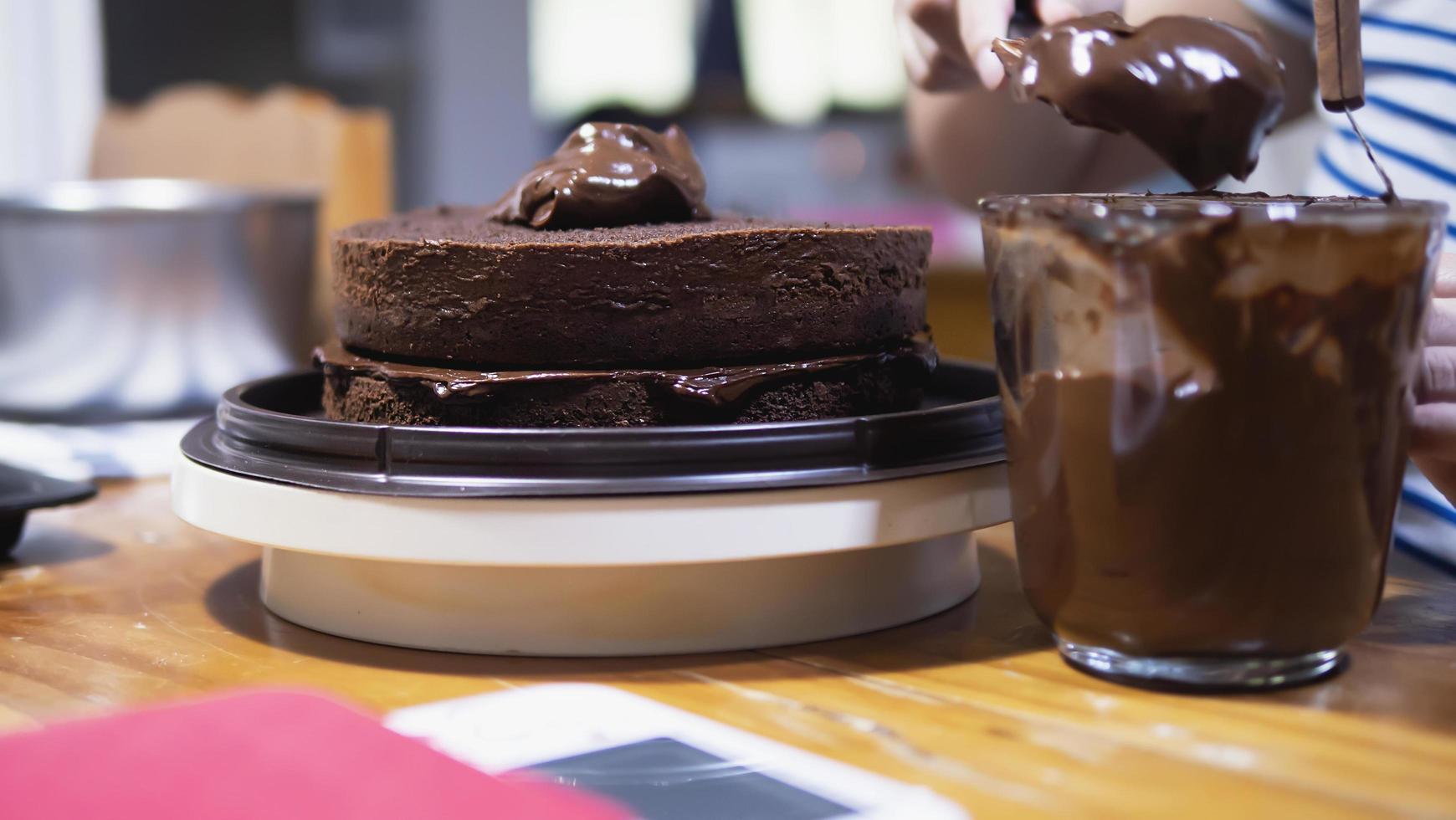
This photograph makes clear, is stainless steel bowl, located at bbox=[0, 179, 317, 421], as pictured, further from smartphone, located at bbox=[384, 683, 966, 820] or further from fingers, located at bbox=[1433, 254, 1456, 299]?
fingers, located at bbox=[1433, 254, 1456, 299]

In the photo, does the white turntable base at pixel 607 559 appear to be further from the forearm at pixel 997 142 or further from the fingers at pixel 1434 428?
the forearm at pixel 997 142

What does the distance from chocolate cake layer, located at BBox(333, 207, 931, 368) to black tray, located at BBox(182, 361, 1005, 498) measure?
9cm

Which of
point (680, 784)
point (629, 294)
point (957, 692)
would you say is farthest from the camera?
point (629, 294)

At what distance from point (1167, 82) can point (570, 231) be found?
0.36 meters

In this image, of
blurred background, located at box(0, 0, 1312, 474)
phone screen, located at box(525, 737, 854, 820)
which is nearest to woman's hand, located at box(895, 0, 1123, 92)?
phone screen, located at box(525, 737, 854, 820)

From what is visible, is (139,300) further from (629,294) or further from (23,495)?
(629,294)

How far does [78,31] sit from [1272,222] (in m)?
3.49

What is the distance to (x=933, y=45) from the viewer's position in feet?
3.33

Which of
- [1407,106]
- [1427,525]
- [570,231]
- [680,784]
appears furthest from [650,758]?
[1407,106]

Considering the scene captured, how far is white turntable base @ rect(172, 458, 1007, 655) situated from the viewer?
0.68 m

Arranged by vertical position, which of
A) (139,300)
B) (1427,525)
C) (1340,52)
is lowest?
(1427,525)

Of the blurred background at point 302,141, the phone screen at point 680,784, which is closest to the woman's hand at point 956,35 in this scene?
the phone screen at point 680,784

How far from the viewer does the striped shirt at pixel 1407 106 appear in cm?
118

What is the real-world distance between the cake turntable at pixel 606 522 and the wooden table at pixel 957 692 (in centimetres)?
2
